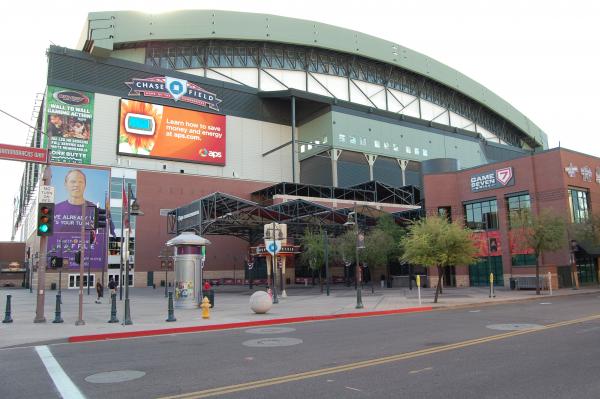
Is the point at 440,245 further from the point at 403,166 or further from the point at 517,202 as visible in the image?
the point at 403,166

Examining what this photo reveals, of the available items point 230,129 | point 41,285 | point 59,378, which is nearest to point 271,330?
point 59,378

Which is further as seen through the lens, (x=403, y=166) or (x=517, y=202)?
(x=403, y=166)

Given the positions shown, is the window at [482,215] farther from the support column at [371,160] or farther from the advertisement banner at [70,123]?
the advertisement banner at [70,123]

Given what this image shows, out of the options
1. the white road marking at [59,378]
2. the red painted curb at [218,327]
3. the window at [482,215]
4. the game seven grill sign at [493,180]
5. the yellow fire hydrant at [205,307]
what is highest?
the game seven grill sign at [493,180]

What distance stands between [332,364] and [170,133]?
190ft

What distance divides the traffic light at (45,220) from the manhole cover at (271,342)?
10.0m

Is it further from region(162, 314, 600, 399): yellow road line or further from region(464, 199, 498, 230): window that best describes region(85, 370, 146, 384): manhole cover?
region(464, 199, 498, 230): window

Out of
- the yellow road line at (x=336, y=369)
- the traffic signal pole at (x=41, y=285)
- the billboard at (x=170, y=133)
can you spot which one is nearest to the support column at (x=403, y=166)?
the billboard at (x=170, y=133)

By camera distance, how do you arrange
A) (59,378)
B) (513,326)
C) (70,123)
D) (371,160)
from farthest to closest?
(371,160) → (70,123) → (513,326) → (59,378)

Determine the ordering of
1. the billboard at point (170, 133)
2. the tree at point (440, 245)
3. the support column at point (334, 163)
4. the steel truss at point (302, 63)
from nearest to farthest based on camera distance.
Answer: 1. the tree at point (440, 245)
2. the billboard at point (170, 133)
3. the support column at point (334, 163)
4. the steel truss at point (302, 63)

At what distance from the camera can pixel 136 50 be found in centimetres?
7038

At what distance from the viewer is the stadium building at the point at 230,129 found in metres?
56.6

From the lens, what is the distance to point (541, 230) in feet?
108

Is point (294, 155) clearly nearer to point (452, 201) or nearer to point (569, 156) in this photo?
point (452, 201)
